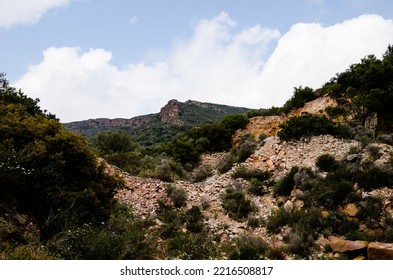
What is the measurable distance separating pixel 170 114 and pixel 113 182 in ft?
190

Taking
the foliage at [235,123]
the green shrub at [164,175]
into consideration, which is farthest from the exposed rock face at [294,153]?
the foliage at [235,123]

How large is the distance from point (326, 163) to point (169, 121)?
51117 mm

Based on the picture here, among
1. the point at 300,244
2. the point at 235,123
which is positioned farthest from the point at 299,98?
the point at 300,244

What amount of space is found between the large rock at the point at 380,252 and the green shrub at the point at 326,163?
277 inches

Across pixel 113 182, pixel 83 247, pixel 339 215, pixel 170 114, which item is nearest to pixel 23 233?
pixel 83 247

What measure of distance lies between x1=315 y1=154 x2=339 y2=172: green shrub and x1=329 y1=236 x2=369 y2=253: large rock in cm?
572

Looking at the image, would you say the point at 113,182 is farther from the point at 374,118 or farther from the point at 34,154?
the point at 374,118

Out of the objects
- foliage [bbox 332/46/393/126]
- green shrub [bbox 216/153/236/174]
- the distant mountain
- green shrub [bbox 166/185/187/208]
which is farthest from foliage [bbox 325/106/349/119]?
the distant mountain

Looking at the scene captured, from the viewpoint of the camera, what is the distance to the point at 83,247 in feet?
24.8

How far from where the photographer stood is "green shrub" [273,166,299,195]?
14844 mm

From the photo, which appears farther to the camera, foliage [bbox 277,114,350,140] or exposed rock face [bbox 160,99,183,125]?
exposed rock face [bbox 160,99,183,125]

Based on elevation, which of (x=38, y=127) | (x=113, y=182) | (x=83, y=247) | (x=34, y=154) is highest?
(x=38, y=127)

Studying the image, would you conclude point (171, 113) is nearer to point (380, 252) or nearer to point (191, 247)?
point (191, 247)

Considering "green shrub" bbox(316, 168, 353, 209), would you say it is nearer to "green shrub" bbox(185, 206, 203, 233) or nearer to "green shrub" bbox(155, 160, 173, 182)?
"green shrub" bbox(185, 206, 203, 233)
